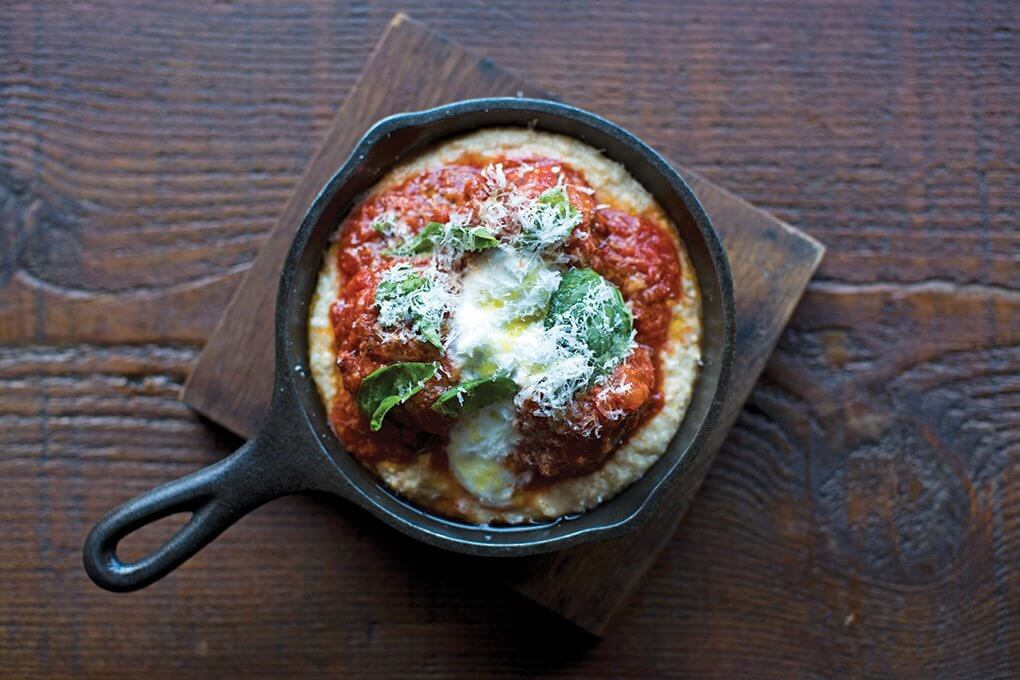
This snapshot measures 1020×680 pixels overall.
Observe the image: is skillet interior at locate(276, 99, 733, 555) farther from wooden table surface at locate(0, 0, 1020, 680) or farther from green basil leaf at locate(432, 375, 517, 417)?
wooden table surface at locate(0, 0, 1020, 680)

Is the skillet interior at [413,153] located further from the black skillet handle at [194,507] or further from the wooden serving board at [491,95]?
the wooden serving board at [491,95]

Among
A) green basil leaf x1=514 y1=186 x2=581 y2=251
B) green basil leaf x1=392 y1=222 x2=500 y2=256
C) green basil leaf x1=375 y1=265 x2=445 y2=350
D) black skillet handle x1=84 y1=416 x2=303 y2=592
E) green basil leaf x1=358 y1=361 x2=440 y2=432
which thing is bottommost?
black skillet handle x1=84 y1=416 x2=303 y2=592

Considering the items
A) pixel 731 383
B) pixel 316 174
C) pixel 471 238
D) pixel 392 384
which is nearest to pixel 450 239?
pixel 471 238

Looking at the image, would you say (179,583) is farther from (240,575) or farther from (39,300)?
(39,300)

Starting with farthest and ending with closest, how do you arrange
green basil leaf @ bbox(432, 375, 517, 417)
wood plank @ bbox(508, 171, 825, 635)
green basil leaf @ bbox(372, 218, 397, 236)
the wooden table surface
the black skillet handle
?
the wooden table surface, wood plank @ bbox(508, 171, 825, 635), green basil leaf @ bbox(372, 218, 397, 236), the black skillet handle, green basil leaf @ bbox(432, 375, 517, 417)

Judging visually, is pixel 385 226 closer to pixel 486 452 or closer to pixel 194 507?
pixel 486 452

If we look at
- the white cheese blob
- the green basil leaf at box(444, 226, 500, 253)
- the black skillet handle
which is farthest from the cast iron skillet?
the green basil leaf at box(444, 226, 500, 253)

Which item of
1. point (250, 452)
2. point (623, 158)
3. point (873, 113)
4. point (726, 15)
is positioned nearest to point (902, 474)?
point (873, 113)
